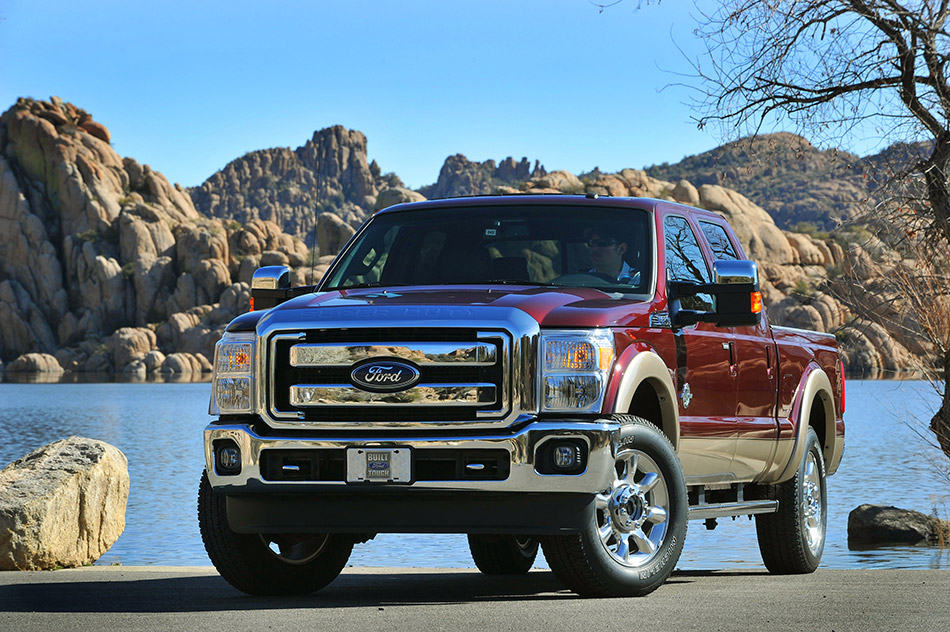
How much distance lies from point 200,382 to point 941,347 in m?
101

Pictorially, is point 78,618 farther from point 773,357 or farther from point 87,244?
point 87,244

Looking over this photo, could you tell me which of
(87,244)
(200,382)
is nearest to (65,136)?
(87,244)

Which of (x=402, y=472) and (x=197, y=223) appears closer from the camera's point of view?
(x=402, y=472)

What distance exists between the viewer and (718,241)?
9844 millimetres

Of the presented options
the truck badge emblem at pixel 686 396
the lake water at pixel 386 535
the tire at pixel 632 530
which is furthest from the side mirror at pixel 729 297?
the lake water at pixel 386 535

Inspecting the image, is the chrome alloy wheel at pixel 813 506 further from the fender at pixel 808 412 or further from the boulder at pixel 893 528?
the boulder at pixel 893 528

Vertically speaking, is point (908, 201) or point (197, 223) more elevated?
point (197, 223)

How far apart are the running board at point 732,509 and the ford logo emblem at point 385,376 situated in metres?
2.19

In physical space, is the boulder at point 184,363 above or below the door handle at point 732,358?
below

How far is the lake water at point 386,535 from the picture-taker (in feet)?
59.0

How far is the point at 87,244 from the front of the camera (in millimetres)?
126062

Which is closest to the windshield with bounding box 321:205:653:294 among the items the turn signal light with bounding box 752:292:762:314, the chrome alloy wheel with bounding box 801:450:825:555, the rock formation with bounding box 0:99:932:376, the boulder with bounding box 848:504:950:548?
the turn signal light with bounding box 752:292:762:314

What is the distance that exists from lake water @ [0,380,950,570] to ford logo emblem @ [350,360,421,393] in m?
9.31

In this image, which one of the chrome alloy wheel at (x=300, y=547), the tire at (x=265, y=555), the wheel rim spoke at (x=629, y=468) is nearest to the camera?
the wheel rim spoke at (x=629, y=468)
